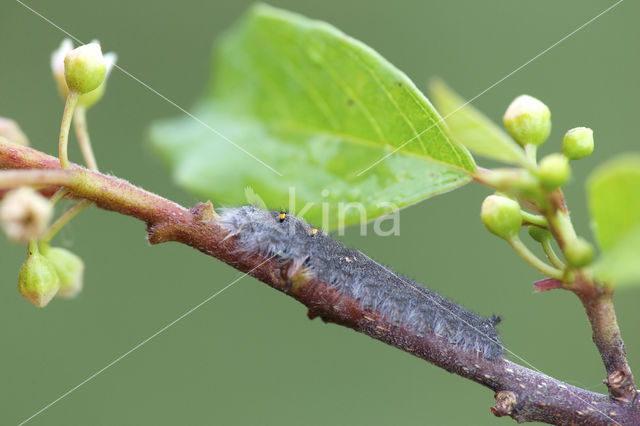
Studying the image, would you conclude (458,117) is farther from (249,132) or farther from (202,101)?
(202,101)

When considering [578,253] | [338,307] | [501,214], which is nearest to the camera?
[578,253]

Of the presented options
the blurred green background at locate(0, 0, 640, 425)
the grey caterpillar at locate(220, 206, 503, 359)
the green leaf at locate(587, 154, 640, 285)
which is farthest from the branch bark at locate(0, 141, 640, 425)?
the blurred green background at locate(0, 0, 640, 425)

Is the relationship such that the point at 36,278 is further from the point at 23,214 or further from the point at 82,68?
the point at 82,68

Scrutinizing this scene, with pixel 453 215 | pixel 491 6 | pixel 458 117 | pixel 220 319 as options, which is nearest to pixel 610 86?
pixel 491 6

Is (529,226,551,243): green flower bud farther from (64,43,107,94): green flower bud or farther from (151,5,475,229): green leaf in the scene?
(64,43,107,94): green flower bud

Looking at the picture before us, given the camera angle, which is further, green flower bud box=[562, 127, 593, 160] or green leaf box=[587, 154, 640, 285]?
green flower bud box=[562, 127, 593, 160]

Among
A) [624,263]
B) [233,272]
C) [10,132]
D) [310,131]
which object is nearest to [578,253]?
[624,263]

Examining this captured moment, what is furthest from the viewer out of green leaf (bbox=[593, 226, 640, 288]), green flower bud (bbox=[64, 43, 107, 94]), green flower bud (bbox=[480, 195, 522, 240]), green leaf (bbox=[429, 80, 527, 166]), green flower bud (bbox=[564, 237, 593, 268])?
green flower bud (bbox=[64, 43, 107, 94])
